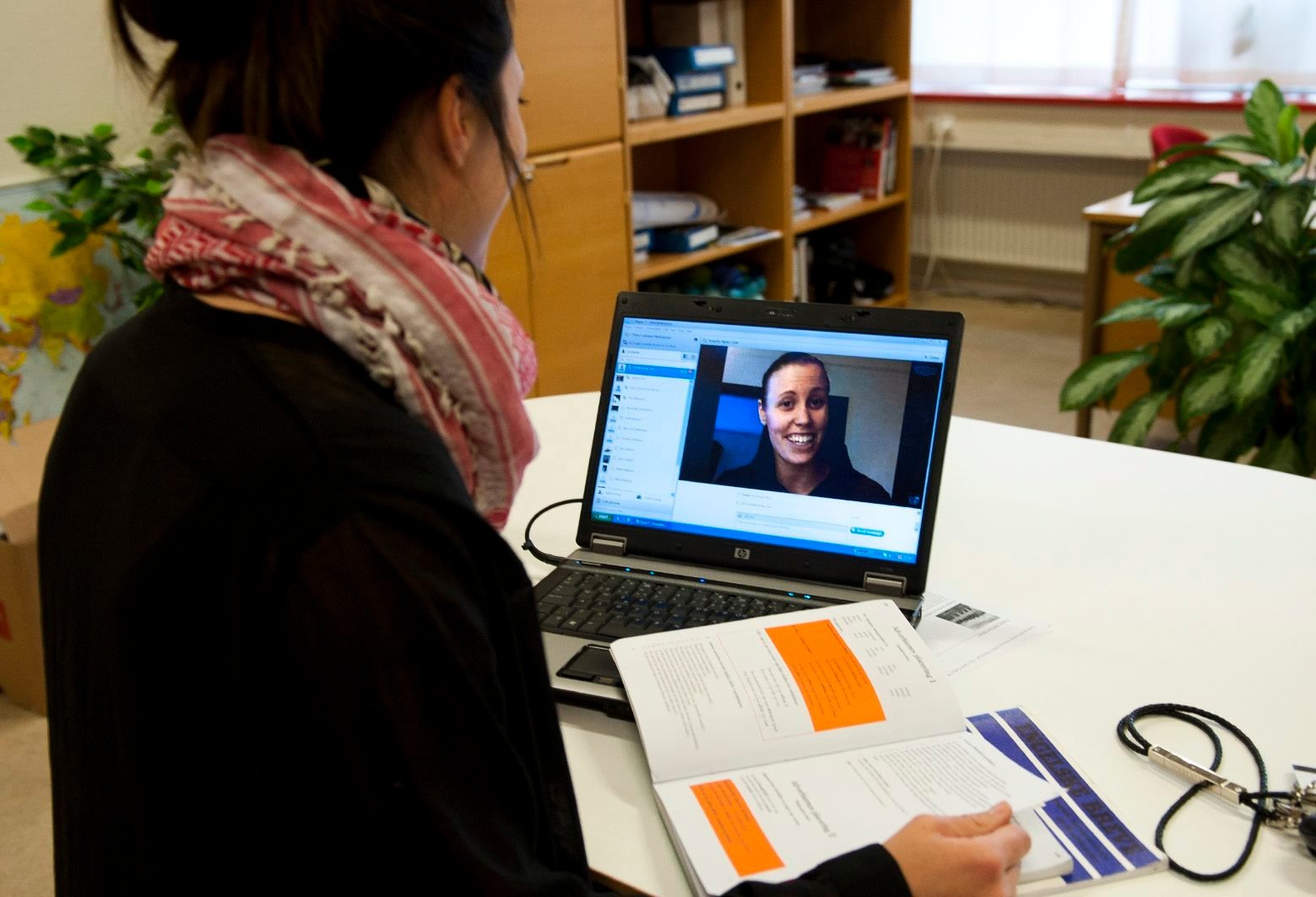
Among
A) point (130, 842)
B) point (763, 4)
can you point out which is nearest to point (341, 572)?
point (130, 842)

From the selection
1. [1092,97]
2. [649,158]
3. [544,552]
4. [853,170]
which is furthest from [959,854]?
[1092,97]

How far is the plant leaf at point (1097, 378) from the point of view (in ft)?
7.93

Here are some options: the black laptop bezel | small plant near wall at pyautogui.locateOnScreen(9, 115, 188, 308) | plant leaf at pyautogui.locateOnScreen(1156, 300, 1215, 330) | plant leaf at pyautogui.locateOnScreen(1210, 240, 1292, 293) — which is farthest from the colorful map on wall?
plant leaf at pyautogui.locateOnScreen(1210, 240, 1292, 293)

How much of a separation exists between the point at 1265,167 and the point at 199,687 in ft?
7.65

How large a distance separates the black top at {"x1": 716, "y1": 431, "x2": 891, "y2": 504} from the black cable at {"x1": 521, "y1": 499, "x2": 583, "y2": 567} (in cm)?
20

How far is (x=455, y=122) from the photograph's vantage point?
0.68 m

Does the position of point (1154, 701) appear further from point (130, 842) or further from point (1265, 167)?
point (1265, 167)

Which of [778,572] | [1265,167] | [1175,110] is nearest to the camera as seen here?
[778,572]

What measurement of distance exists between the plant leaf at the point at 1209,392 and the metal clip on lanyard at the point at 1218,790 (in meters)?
1.51

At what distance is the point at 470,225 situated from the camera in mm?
741

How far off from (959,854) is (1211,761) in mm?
265

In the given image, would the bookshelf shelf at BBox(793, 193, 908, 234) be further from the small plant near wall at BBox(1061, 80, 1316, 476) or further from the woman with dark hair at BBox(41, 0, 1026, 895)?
the woman with dark hair at BBox(41, 0, 1026, 895)

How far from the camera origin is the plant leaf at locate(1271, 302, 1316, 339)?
83.7 inches

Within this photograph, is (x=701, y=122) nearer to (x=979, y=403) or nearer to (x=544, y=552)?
(x=979, y=403)
